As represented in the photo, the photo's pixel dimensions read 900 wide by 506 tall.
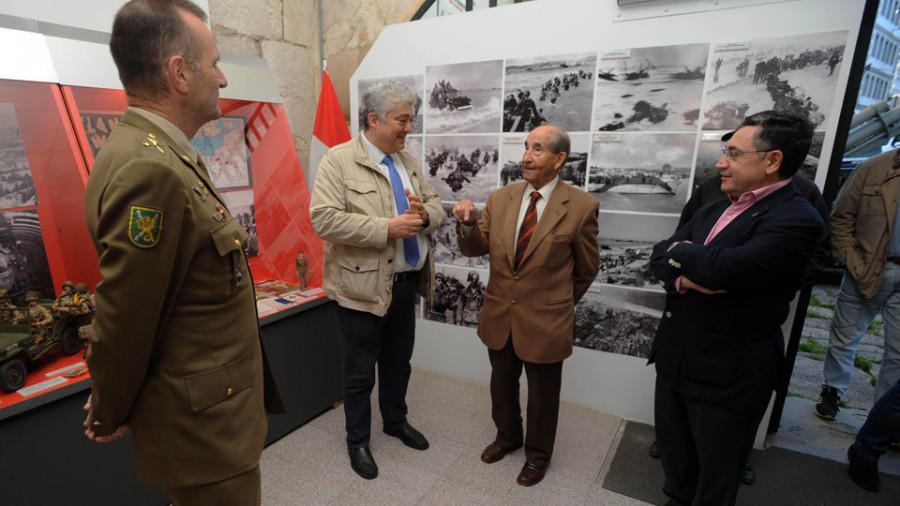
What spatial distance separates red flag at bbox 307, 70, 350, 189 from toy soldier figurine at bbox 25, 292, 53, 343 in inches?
67.3

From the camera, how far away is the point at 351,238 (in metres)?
2.03

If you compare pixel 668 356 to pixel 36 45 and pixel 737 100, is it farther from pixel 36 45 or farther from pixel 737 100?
pixel 36 45

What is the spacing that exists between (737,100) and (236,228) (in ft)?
8.12

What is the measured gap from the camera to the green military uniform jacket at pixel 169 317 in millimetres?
958

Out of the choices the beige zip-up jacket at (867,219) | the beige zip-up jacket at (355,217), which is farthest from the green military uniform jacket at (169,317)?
the beige zip-up jacket at (867,219)

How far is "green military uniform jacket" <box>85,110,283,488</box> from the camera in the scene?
96 centimetres

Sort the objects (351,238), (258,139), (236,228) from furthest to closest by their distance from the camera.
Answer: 1. (258,139)
2. (351,238)
3. (236,228)

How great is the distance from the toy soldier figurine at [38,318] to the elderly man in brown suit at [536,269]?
1819 millimetres

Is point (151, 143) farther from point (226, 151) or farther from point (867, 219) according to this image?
point (867, 219)

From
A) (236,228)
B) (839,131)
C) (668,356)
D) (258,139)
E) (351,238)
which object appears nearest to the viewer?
(236,228)

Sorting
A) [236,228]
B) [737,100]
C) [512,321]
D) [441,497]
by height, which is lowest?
[441,497]

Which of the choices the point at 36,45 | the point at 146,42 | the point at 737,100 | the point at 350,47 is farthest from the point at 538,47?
the point at 36,45

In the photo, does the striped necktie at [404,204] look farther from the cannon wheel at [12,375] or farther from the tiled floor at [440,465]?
the cannon wheel at [12,375]

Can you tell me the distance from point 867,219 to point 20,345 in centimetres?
429
